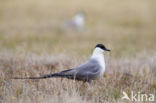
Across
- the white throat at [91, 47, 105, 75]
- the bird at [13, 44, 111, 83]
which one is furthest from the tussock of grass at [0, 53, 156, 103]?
the white throat at [91, 47, 105, 75]

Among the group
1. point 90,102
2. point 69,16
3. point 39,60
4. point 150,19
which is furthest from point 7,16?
point 90,102

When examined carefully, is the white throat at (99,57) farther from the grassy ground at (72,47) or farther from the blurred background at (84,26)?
the blurred background at (84,26)

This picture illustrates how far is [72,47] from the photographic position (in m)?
11.1

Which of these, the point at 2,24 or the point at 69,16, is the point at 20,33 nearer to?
the point at 2,24

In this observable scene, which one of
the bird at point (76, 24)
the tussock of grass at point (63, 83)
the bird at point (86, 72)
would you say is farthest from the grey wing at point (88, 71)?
the bird at point (76, 24)

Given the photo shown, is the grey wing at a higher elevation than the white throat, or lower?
lower

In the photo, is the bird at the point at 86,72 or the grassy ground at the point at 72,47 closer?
the grassy ground at the point at 72,47

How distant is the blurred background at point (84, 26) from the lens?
11844 millimetres

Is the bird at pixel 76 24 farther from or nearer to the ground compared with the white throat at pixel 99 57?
farther from the ground

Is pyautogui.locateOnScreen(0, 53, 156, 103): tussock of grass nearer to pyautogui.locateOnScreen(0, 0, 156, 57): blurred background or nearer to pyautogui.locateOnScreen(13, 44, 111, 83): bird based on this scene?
pyautogui.locateOnScreen(13, 44, 111, 83): bird

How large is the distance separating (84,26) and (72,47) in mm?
4465

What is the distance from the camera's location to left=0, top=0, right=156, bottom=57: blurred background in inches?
466

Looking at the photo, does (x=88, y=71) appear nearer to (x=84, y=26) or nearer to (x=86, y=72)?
(x=86, y=72)

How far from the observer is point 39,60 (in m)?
6.80
